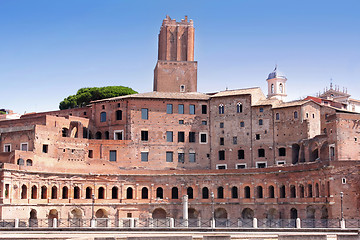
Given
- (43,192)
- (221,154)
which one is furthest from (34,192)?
(221,154)

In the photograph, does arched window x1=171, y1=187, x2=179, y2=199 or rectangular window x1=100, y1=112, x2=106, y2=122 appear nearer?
arched window x1=171, y1=187, x2=179, y2=199

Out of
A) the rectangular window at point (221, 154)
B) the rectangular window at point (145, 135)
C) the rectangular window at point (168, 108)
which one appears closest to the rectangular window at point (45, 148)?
the rectangular window at point (145, 135)

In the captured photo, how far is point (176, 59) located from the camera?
254ft

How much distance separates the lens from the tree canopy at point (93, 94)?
85.9 meters

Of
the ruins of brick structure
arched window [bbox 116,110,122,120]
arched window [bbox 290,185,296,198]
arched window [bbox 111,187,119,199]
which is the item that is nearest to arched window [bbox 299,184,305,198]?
the ruins of brick structure

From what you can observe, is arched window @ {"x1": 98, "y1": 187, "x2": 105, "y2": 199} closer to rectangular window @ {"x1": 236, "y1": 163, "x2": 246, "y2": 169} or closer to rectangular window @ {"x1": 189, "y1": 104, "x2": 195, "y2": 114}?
rectangular window @ {"x1": 189, "y1": 104, "x2": 195, "y2": 114}

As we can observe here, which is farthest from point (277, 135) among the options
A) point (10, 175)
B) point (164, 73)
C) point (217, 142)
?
point (10, 175)

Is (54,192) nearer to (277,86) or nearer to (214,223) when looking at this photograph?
(214,223)

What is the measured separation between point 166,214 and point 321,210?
19.4 meters

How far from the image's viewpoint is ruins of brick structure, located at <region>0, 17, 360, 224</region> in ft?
193

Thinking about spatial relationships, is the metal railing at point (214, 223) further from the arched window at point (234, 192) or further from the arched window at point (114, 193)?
the arched window at point (234, 192)

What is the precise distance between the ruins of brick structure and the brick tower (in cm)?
16

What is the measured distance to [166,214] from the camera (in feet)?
219

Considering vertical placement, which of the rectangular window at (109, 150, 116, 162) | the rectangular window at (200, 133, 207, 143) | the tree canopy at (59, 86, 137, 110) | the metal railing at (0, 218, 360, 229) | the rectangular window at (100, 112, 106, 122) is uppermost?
the tree canopy at (59, 86, 137, 110)
